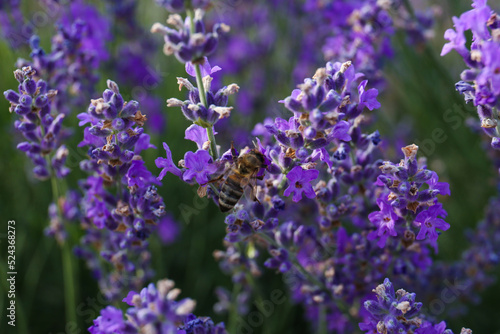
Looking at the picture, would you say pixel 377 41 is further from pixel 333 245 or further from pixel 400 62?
pixel 400 62

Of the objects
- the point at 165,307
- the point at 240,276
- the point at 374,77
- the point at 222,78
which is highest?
the point at 222,78

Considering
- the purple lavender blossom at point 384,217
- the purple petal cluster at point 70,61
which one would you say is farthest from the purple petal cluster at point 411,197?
the purple petal cluster at point 70,61

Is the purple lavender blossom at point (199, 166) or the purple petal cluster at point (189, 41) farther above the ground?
the purple petal cluster at point (189, 41)

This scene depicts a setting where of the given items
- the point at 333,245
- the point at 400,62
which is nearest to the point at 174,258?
the point at 333,245

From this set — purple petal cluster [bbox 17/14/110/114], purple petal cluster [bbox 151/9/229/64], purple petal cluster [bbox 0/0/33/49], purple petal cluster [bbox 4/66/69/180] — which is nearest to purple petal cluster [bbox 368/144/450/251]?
purple petal cluster [bbox 151/9/229/64]

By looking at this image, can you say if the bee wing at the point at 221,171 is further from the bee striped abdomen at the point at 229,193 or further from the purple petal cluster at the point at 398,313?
the purple petal cluster at the point at 398,313

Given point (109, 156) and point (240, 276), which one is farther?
point (240, 276)

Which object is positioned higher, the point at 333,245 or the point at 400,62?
the point at 400,62

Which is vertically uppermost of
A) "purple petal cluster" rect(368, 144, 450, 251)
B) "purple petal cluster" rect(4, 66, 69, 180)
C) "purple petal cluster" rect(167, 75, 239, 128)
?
"purple petal cluster" rect(4, 66, 69, 180)

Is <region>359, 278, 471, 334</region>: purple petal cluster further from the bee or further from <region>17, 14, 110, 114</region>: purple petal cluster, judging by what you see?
<region>17, 14, 110, 114</region>: purple petal cluster
